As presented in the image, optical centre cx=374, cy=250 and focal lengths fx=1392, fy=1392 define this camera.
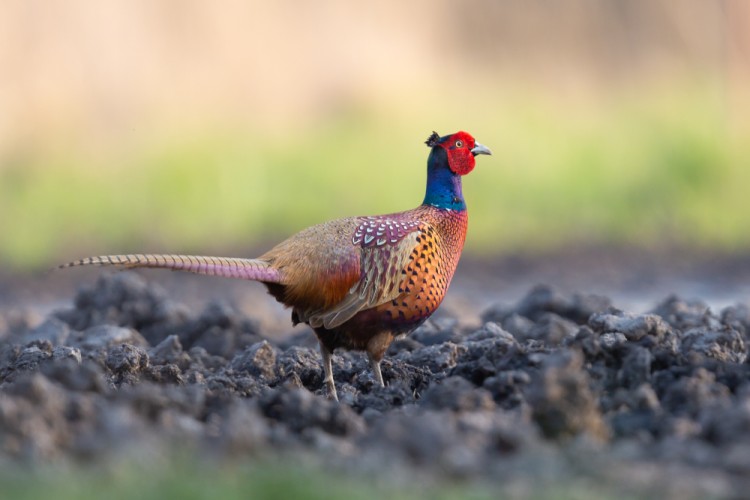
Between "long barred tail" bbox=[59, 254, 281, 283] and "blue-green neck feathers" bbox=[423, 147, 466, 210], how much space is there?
1191mm

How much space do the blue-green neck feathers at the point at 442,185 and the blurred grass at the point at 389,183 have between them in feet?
26.2

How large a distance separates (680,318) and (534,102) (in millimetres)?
13832

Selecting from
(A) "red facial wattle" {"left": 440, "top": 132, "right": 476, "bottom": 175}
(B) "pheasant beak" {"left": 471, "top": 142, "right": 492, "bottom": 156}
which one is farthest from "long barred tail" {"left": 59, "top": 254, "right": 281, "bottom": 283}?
(B) "pheasant beak" {"left": 471, "top": 142, "right": 492, "bottom": 156}

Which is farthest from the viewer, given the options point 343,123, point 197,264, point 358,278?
point 343,123

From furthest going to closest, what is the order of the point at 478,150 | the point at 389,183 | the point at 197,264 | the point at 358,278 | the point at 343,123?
the point at 343,123 → the point at 389,183 → the point at 478,150 → the point at 358,278 → the point at 197,264

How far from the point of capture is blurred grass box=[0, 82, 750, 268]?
1656 cm

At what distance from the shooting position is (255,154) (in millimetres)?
18672

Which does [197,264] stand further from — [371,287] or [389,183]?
[389,183]

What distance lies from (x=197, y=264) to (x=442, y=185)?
1.70m

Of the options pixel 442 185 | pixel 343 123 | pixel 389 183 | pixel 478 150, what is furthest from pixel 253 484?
pixel 343 123

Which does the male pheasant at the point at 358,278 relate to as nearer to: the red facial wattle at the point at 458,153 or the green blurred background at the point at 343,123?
the red facial wattle at the point at 458,153

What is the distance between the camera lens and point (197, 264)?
6.91m

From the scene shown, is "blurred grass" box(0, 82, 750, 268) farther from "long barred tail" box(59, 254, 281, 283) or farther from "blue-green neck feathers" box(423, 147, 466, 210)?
"long barred tail" box(59, 254, 281, 283)

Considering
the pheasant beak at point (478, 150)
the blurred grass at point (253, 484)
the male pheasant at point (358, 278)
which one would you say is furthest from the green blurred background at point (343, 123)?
the blurred grass at point (253, 484)
